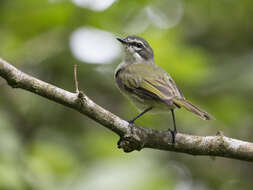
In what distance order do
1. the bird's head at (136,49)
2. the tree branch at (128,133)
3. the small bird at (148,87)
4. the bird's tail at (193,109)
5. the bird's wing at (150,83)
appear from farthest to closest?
the bird's head at (136,49), the bird's wing at (150,83), the small bird at (148,87), the bird's tail at (193,109), the tree branch at (128,133)

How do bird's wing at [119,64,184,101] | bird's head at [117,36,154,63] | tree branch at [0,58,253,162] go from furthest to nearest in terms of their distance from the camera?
bird's head at [117,36,154,63]
bird's wing at [119,64,184,101]
tree branch at [0,58,253,162]

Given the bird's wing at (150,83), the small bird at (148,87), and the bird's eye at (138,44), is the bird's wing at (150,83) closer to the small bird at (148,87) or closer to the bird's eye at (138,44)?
the small bird at (148,87)

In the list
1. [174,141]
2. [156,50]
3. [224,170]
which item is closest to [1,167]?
[174,141]

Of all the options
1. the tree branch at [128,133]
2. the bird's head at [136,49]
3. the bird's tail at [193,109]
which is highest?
the bird's head at [136,49]

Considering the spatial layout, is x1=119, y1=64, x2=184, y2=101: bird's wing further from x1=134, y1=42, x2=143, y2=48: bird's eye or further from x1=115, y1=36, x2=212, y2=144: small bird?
x1=134, y1=42, x2=143, y2=48: bird's eye

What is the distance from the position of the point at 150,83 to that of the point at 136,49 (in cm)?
132

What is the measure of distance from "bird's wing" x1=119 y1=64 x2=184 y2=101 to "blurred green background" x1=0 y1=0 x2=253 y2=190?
0.18 meters

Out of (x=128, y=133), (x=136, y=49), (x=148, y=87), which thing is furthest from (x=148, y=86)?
(x=136, y=49)

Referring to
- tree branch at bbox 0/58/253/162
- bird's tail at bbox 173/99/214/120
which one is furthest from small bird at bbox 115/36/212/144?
tree branch at bbox 0/58/253/162

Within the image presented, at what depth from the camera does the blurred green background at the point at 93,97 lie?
3.98 metres

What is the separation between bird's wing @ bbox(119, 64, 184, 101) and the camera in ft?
14.5

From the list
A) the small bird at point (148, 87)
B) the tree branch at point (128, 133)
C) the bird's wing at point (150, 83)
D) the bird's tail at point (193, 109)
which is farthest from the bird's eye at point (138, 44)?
the tree branch at point (128, 133)

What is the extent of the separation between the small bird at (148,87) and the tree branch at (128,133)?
155mm

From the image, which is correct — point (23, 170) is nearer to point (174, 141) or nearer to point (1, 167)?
point (1, 167)
